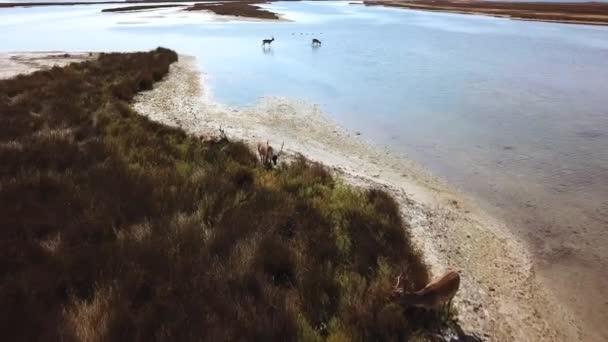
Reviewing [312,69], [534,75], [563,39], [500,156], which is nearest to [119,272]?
[500,156]

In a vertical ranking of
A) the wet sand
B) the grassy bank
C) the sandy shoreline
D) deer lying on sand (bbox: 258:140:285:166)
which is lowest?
the wet sand

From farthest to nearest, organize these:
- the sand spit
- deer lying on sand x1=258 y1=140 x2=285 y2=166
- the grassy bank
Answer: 1. deer lying on sand x1=258 y1=140 x2=285 y2=166
2. the sand spit
3. the grassy bank

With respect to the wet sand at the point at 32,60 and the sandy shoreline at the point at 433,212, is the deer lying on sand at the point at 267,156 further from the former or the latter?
the wet sand at the point at 32,60

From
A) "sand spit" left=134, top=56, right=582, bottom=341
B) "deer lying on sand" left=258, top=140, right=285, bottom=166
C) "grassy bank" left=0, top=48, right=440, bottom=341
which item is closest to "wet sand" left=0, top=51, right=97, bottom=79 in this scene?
"sand spit" left=134, top=56, right=582, bottom=341

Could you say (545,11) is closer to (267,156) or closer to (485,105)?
(485,105)

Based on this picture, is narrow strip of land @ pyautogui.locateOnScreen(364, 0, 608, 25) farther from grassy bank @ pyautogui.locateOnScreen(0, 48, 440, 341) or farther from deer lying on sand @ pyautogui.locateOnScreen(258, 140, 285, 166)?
grassy bank @ pyautogui.locateOnScreen(0, 48, 440, 341)

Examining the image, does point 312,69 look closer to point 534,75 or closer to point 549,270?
point 534,75
